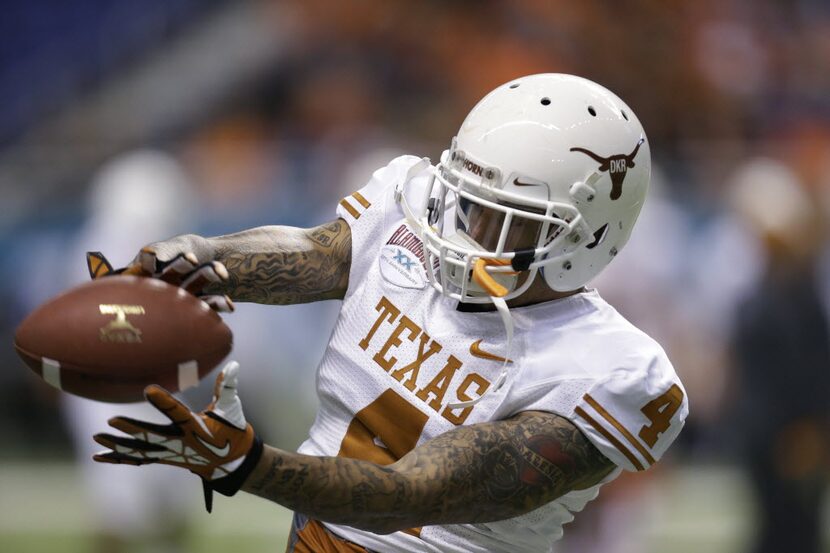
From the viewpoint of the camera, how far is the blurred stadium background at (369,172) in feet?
15.4

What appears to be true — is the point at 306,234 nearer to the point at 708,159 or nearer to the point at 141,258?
the point at 141,258

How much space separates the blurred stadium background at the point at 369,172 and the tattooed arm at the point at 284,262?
2047 mm

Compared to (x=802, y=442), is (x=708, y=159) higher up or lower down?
higher up

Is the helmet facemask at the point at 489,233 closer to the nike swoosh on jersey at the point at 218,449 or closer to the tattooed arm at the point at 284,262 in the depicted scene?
the tattooed arm at the point at 284,262

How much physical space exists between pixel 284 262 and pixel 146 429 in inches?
28.2

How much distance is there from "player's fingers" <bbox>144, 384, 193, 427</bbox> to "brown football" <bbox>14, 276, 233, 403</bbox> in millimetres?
160

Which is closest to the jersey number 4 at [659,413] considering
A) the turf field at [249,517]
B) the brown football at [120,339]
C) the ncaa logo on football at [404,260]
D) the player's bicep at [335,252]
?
the ncaa logo on football at [404,260]

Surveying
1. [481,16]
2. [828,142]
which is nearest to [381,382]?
[828,142]

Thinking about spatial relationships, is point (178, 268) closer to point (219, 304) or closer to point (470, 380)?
point (219, 304)

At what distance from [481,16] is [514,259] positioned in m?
4.80

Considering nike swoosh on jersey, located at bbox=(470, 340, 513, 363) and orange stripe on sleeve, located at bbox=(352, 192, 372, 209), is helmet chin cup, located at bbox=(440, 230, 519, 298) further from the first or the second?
orange stripe on sleeve, located at bbox=(352, 192, 372, 209)

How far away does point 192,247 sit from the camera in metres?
2.28

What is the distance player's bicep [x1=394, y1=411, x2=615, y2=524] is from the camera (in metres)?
2.02

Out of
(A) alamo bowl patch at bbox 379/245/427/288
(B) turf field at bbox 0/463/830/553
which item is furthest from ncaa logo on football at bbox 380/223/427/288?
(B) turf field at bbox 0/463/830/553
